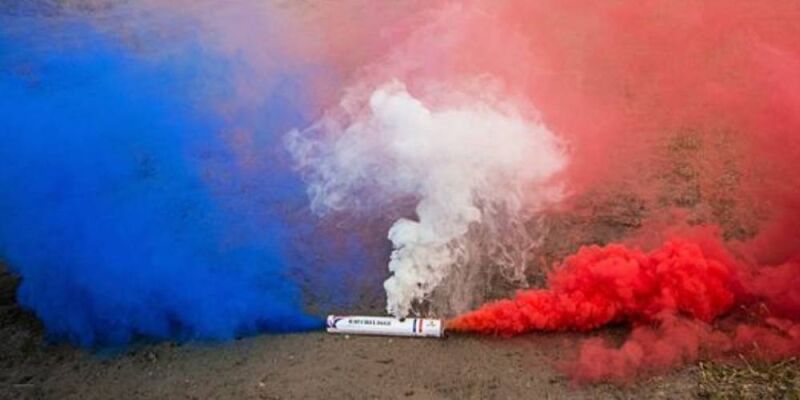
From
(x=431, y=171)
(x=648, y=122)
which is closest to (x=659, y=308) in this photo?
(x=431, y=171)

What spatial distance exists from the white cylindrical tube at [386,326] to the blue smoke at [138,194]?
0.60 feet

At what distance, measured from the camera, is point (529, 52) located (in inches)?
257

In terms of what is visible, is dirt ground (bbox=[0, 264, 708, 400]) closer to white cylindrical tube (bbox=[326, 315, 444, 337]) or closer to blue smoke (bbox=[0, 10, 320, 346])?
white cylindrical tube (bbox=[326, 315, 444, 337])

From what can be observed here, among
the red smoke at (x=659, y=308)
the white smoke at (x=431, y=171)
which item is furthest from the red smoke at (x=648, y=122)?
the white smoke at (x=431, y=171)

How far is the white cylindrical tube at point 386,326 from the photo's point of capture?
4746 millimetres

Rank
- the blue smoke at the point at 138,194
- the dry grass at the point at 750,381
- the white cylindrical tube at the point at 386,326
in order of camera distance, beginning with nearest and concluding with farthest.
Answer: the dry grass at the point at 750,381 → the white cylindrical tube at the point at 386,326 → the blue smoke at the point at 138,194

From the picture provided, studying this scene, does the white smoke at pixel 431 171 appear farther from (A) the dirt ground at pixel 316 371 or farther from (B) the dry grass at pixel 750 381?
(B) the dry grass at pixel 750 381

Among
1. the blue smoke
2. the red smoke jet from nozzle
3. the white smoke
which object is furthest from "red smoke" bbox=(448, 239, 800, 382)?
the blue smoke

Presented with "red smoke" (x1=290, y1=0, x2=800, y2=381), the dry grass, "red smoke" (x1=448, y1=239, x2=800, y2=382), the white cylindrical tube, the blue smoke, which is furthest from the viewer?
the blue smoke

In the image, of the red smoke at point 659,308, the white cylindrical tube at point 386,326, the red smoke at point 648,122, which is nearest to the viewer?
the red smoke at point 659,308

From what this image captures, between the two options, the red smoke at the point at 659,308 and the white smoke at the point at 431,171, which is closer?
the red smoke at the point at 659,308

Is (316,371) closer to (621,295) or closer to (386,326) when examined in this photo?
(386,326)

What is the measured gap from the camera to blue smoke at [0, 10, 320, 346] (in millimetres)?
5059

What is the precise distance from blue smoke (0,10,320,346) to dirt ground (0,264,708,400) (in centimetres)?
16
